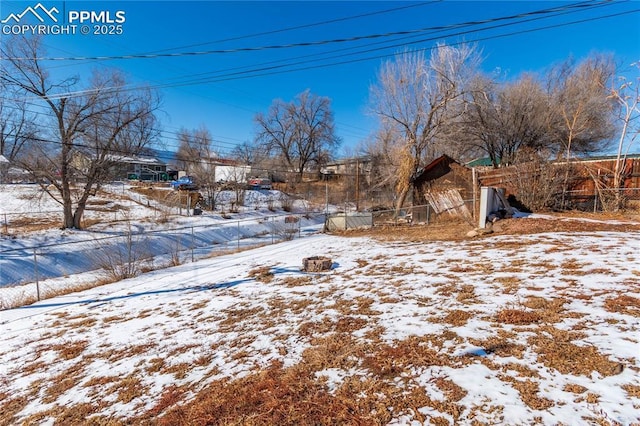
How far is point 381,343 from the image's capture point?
3209mm

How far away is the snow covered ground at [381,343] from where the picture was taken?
224cm

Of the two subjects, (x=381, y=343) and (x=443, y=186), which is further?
(x=443, y=186)

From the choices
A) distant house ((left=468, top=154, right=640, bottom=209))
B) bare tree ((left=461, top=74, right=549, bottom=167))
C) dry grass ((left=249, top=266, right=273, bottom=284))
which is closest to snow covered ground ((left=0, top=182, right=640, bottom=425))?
dry grass ((left=249, top=266, right=273, bottom=284))

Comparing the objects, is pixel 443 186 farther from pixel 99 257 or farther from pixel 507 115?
pixel 99 257

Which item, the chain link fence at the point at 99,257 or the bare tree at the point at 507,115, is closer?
the chain link fence at the point at 99,257

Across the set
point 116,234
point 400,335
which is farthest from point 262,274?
point 116,234

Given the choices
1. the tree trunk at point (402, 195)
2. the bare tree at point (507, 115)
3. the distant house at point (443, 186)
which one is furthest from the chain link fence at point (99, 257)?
the bare tree at point (507, 115)

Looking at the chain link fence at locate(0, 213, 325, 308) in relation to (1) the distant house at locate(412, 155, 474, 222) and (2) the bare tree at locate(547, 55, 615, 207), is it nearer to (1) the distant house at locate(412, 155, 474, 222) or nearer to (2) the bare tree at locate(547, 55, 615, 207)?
(1) the distant house at locate(412, 155, 474, 222)

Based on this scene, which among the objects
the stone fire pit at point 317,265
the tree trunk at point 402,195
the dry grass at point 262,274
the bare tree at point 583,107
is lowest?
the dry grass at point 262,274

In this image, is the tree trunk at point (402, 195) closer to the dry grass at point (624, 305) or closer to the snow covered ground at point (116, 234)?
the snow covered ground at point (116, 234)

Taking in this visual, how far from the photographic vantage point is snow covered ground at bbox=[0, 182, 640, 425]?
7.36ft

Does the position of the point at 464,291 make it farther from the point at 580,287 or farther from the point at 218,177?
the point at 218,177

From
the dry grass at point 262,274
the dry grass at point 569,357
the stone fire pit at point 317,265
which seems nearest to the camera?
the dry grass at point 569,357

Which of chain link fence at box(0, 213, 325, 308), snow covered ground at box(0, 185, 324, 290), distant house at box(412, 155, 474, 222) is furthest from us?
distant house at box(412, 155, 474, 222)
